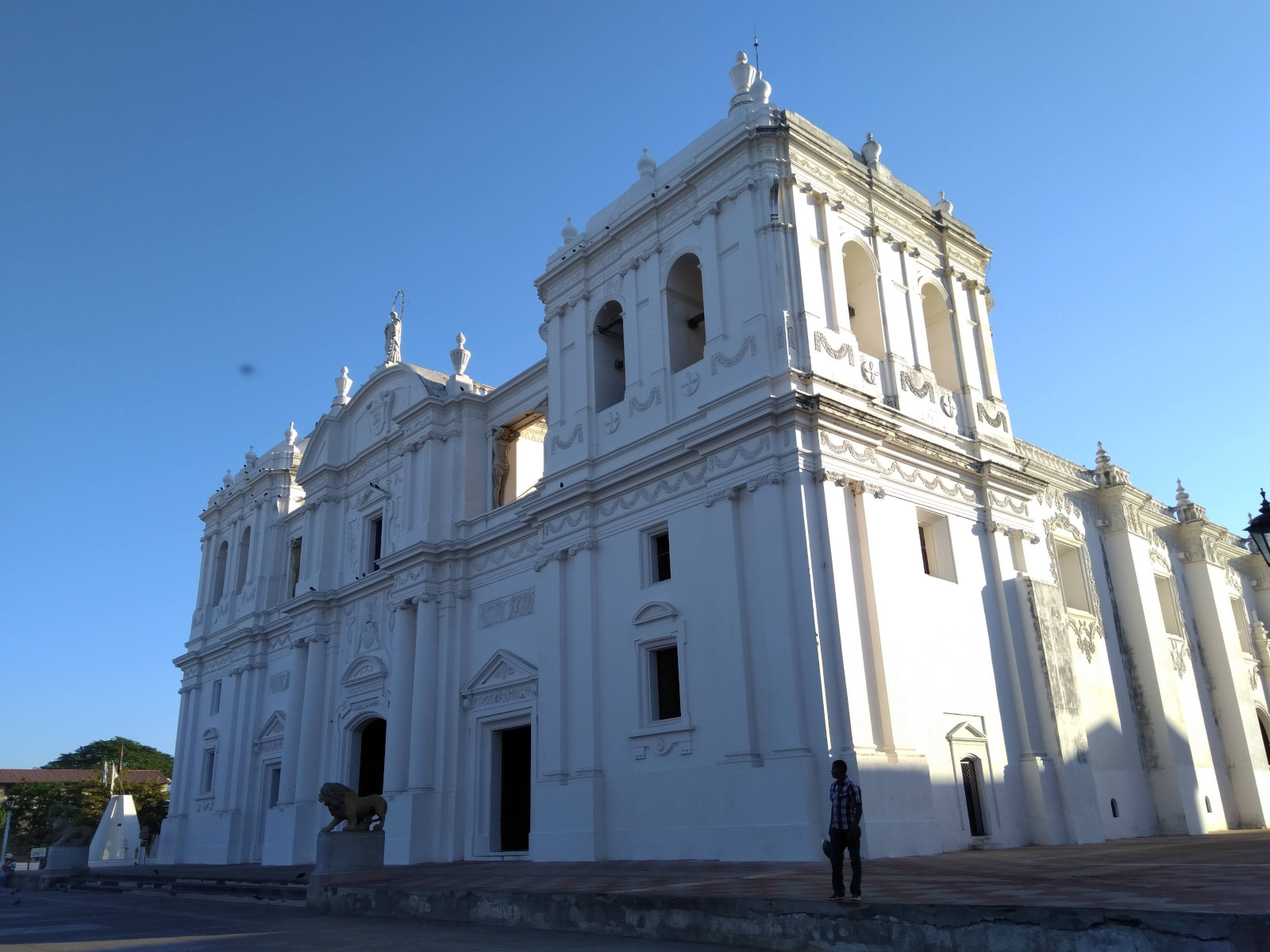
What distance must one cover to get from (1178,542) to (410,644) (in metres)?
21.2

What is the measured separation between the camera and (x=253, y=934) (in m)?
10.8

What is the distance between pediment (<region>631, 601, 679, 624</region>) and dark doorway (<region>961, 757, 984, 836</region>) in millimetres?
5380

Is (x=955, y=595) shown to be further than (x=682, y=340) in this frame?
No

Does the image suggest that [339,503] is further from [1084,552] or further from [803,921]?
[803,921]

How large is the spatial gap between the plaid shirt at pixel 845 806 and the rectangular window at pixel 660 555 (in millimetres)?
8678

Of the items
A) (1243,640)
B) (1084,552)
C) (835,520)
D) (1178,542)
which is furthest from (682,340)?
(1243,640)

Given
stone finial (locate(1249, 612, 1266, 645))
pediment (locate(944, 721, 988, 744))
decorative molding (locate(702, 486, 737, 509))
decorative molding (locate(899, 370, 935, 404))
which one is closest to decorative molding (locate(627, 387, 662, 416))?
decorative molding (locate(702, 486, 737, 509))

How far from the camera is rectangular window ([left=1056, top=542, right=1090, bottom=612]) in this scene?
22234mm

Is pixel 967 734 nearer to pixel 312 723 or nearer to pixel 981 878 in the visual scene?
pixel 981 878

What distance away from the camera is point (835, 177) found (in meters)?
18.6

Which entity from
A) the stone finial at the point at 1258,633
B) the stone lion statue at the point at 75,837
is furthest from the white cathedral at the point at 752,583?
the stone lion statue at the point at 75,837

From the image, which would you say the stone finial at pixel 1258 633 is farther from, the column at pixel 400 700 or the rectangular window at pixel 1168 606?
the column at pixel 400 700

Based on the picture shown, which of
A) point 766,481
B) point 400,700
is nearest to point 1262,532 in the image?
point 766,481

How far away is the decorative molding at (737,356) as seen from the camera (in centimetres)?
1655
